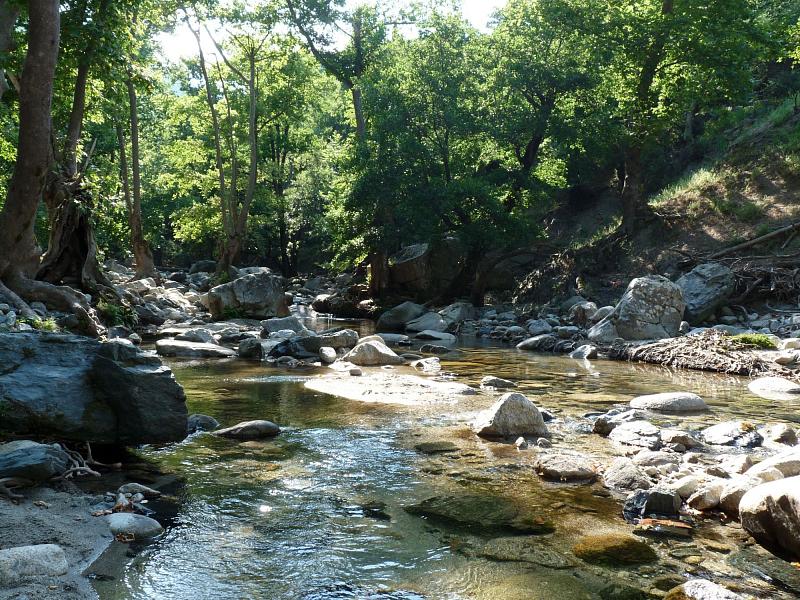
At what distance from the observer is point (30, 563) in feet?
11.9

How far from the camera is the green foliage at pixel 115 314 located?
15.8m

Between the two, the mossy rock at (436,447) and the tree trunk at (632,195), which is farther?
the tree trunk at (632,195)

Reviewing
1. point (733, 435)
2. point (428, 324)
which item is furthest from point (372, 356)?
point (428, 324)

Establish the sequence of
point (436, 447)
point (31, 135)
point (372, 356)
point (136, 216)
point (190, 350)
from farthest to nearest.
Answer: point (136, 216) < point (190, 350) < point (372, 356) < point (31, 135) < point (436, 447)

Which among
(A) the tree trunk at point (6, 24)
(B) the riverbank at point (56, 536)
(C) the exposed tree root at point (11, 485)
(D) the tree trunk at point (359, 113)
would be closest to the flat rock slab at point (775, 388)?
(B) the riverbank at point (56, 536)

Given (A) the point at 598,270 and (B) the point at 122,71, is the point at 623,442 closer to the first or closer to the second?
(B) the point at 122,71

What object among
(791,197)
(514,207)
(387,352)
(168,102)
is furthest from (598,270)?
(168,102)

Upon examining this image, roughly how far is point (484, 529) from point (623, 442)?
291cm

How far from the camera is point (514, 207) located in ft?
78.7

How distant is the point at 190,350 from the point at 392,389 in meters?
5.46

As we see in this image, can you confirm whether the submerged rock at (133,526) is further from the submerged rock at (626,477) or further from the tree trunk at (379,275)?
the tree trunk at (379,275)

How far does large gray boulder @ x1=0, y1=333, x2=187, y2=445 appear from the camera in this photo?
5.55 metres

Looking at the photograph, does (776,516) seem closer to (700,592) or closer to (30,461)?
(700,592)

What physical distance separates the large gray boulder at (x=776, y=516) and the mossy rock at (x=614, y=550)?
2.23 feet
